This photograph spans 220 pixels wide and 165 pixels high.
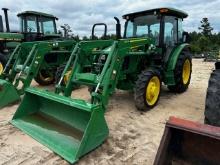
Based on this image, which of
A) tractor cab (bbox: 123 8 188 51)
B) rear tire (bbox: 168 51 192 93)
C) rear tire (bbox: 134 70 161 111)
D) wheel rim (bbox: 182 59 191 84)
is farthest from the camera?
wheel rim (bbox: 182 59 191 84)

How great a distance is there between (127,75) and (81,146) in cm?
267

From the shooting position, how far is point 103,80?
424 cm

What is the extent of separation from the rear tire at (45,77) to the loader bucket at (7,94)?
2176mm

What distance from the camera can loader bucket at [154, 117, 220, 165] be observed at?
7.54 feet

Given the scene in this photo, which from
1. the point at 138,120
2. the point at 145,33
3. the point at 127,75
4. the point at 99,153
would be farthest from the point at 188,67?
the point at 99,153

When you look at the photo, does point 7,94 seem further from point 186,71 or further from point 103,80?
point 186,71

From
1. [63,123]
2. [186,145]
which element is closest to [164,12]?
[63,123]

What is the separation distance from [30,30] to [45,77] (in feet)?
9.16

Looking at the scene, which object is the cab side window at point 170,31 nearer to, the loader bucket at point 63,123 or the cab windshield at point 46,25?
the loader bucket at point 63,123

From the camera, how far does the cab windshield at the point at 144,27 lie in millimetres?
5935

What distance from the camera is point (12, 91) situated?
5.70 meters

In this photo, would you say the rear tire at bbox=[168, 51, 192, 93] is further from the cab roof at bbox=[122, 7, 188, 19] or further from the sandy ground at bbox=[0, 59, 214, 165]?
the cab roof at bbox=[122, 7, 188, 19]

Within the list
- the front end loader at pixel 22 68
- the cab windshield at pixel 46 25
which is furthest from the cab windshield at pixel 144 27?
the cab windshield at pixel 46 25

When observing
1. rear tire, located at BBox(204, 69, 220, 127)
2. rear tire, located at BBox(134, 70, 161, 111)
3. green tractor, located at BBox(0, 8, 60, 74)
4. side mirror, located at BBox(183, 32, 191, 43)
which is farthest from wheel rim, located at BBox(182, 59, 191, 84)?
green tractor, located at BBox(0, 8, 60, 74)
